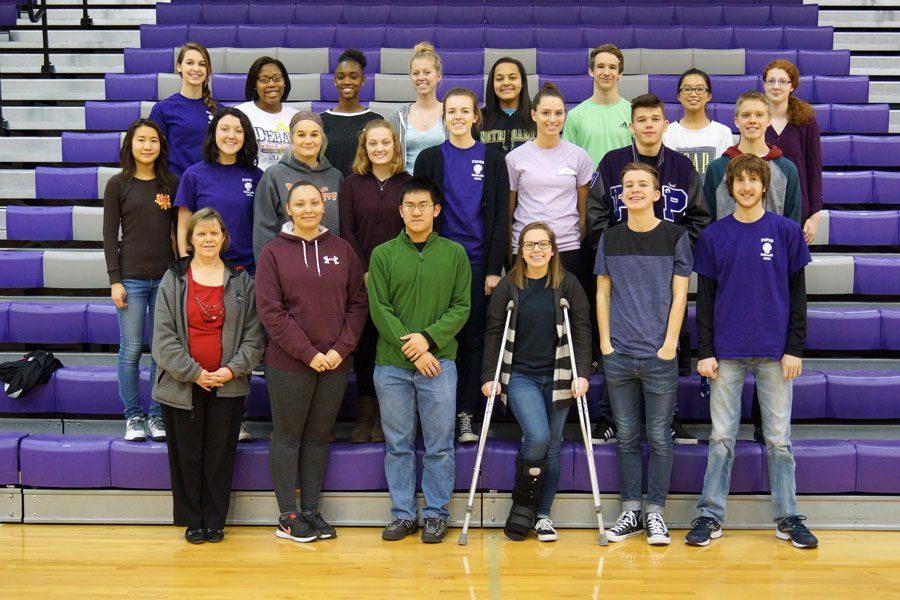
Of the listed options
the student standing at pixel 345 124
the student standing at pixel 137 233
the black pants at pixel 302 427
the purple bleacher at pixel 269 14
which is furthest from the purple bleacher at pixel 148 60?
the black pants at pixel 302 427

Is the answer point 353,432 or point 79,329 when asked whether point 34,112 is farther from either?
point 353,432

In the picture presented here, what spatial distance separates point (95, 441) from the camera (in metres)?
3.85

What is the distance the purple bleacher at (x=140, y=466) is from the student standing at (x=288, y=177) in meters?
0.86

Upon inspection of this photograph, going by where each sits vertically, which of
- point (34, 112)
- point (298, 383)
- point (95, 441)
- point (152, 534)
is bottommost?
point (152, 534)

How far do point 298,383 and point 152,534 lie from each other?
81 cm

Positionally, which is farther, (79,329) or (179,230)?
(79,329)

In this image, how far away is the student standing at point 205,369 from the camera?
358 centimetres

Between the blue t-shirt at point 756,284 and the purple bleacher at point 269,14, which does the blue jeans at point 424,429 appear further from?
the purple bleacher at point 269,14

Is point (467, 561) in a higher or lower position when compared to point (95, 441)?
lower

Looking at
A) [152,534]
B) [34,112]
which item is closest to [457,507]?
[152,534]

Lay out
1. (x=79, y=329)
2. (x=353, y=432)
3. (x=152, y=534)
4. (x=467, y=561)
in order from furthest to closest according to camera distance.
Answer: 1. (x=79, y=329)
2. (x=353, y=432)
3. (x=152, y=534)
4. (x=467, y=561)

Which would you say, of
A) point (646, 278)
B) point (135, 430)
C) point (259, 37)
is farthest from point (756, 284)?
point (259, 37)

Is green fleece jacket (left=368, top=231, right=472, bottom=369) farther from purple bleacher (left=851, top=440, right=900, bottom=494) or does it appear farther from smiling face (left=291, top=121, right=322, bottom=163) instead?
purple bleacher (left=851, top=440, right=900, bottom=494)

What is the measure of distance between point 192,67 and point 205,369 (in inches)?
52.0
